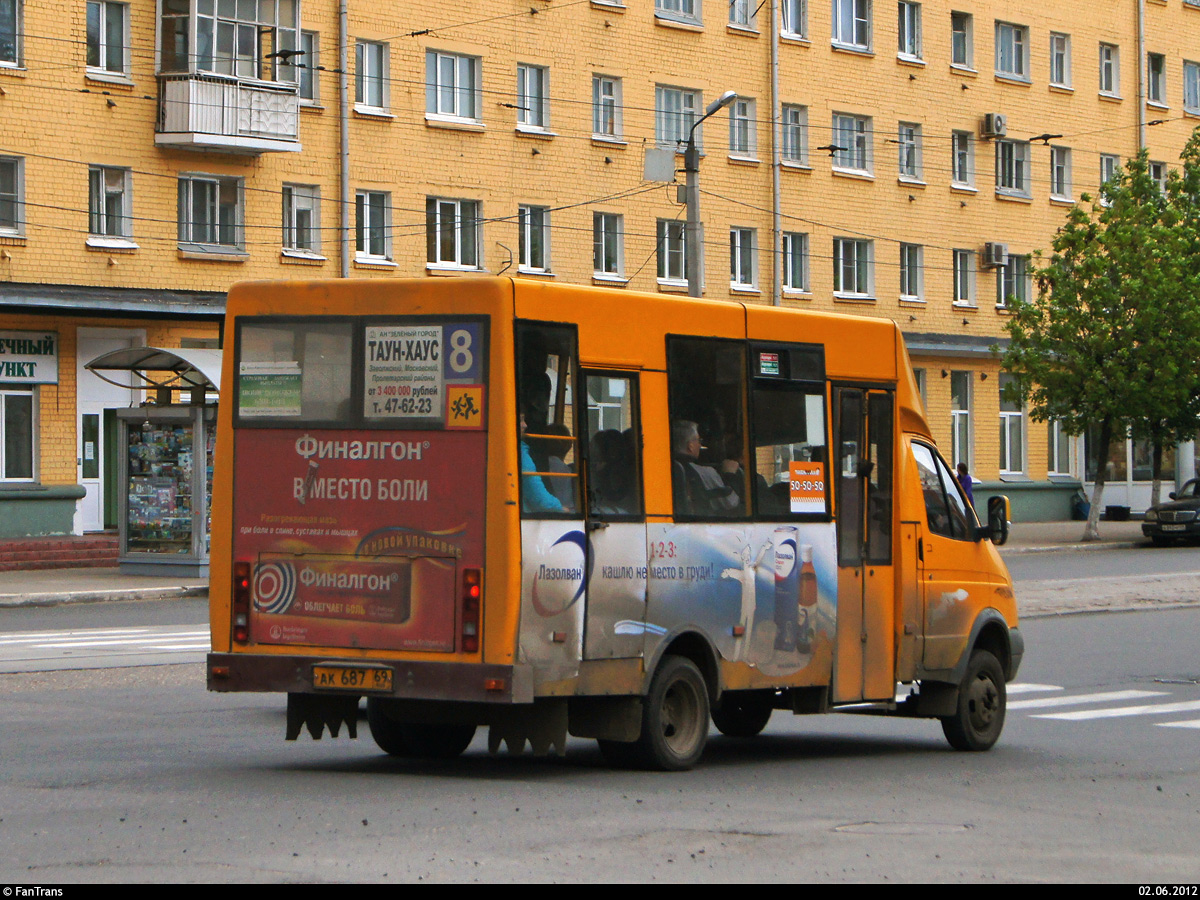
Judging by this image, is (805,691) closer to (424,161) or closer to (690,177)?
(690,177)

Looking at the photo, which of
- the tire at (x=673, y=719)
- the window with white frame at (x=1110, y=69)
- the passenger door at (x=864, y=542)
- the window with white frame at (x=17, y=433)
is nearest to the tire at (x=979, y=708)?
the passenger door at (x=864, y=542)

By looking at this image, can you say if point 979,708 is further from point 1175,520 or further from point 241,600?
point 1175,520

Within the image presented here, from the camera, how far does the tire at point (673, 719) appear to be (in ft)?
32.9

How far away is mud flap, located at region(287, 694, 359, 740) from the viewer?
397 inches

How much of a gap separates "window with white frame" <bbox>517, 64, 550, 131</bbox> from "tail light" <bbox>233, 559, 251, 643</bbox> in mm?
29967

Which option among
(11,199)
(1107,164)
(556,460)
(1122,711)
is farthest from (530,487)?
(1107,164)

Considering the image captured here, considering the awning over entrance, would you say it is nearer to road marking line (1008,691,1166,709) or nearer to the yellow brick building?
the yellow brick building

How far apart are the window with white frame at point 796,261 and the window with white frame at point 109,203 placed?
17453 millimetres

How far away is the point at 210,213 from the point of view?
114ft

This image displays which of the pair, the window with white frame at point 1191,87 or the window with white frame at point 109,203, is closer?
the window with white frame at point 109,203

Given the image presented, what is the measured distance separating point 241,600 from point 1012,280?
145 feet

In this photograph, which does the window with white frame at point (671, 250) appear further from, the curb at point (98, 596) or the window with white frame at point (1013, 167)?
the curb at point (98, 596)

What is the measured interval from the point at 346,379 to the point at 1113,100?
157ft
